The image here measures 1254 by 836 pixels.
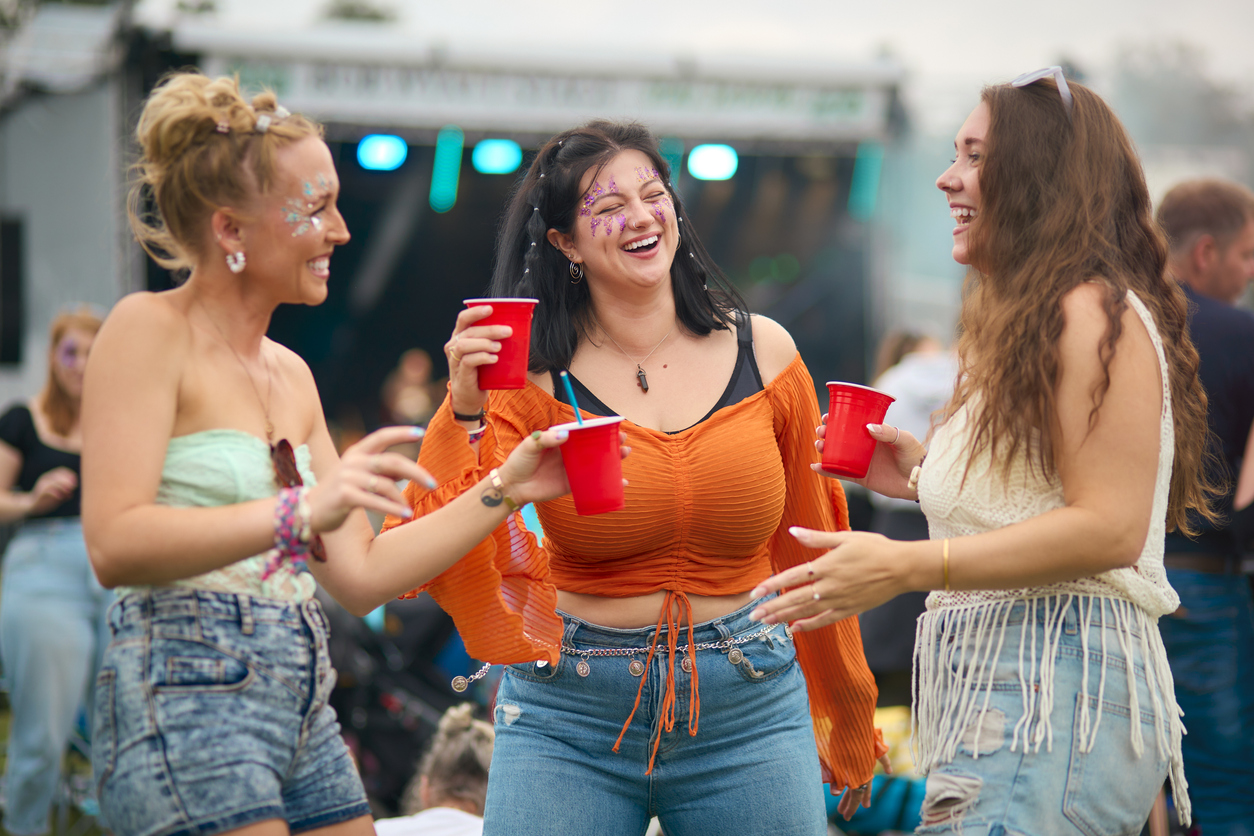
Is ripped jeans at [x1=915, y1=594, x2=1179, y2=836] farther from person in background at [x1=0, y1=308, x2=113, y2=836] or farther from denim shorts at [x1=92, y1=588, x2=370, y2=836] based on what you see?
person in background at [x1=0, y1=308, x2=113, y2=836]

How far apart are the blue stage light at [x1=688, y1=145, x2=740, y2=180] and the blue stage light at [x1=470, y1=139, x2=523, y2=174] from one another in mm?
1351

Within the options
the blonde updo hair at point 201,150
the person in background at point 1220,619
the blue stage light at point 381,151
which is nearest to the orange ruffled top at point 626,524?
the blonde updo hair at point 201,150

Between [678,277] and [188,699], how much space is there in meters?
1.44

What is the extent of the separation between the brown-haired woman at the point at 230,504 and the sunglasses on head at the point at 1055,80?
1.11 m

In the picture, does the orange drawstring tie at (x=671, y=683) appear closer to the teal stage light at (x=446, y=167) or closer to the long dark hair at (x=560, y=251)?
the long dark hair at (x=560, y=251)

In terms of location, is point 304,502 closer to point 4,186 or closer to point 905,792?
point 905,792

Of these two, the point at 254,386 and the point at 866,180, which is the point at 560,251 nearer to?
the point at 254,386

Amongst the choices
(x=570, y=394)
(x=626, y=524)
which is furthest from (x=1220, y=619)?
(x=570, y=394)

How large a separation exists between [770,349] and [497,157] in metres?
6.08

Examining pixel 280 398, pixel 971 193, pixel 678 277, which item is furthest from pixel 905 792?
pixel 280 398

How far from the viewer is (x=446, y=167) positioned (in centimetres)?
893

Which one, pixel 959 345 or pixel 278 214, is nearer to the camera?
pixel 278 214

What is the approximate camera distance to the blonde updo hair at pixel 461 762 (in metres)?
3.38

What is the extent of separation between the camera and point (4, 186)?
7.14m
